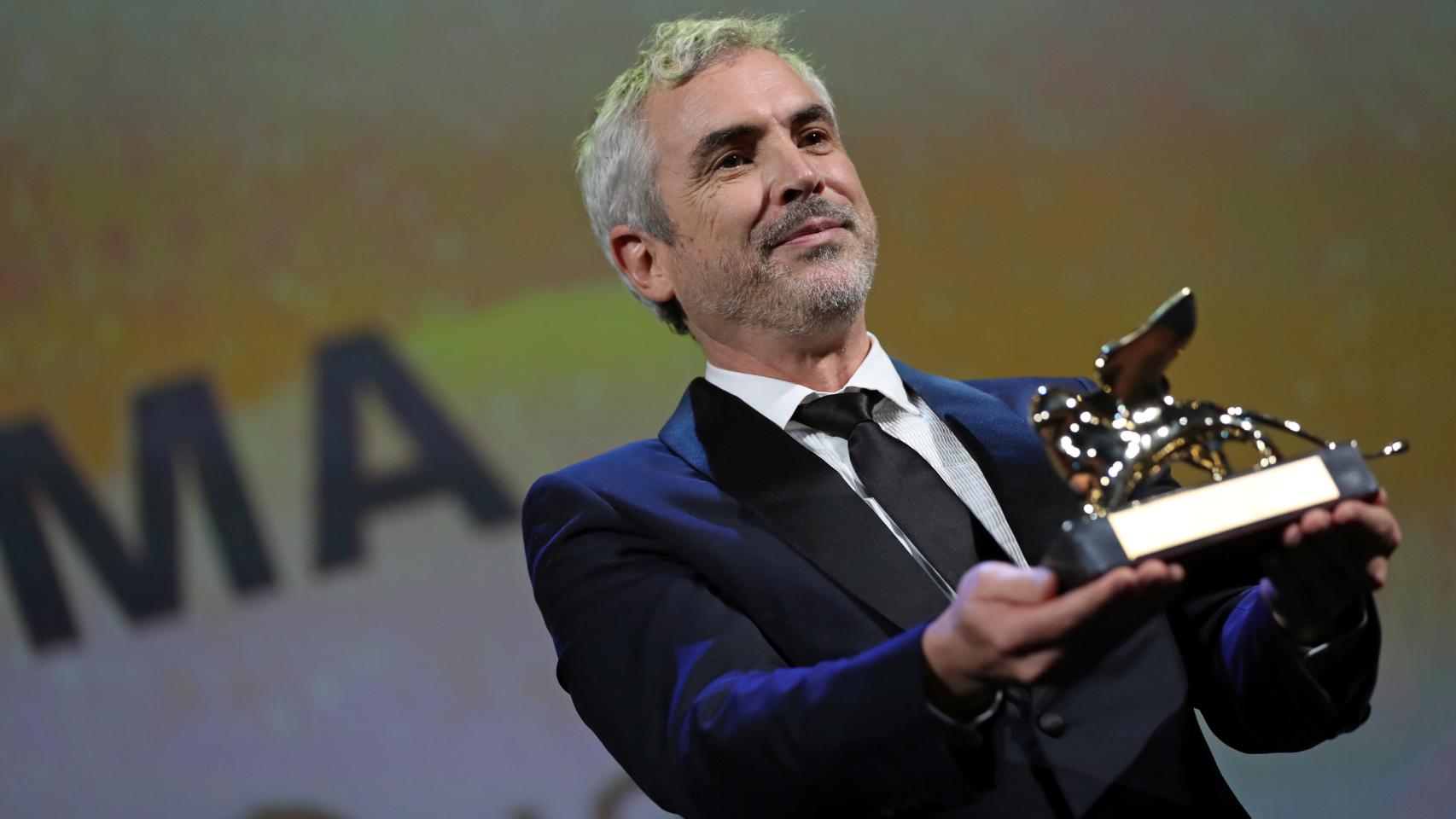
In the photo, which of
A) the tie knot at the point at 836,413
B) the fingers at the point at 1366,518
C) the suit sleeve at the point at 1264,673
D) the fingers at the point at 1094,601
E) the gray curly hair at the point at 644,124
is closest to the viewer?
the fingers at the point at 1094,601

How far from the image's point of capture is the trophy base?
0.95m

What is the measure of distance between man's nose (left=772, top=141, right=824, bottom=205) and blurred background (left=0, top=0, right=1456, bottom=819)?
1.18 meters

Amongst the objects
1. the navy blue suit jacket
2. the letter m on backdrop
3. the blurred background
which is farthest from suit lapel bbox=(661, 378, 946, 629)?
the letter m on backdrop

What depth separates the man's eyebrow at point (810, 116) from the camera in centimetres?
172

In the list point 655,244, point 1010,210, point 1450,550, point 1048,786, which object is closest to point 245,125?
point 655,244

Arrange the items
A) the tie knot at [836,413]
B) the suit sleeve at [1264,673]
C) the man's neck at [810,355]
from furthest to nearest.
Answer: the man's neck at [810,355]
the tie knot at [836,413]
the suit sleeve at [1264,673]

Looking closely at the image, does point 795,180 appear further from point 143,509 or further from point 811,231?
point 143,509

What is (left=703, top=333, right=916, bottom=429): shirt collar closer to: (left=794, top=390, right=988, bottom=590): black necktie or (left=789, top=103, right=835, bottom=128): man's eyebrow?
(left=794, top=390, right=988, bottom=590): black necktie

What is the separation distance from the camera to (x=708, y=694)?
1.23m

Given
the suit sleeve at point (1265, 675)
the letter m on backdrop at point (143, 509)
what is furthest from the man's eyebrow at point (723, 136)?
the letter m on backdrop at point (143, 509)

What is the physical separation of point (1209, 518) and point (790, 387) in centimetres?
68

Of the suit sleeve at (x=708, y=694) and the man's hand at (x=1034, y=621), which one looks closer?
the man's hand at (x=1034, y=621)

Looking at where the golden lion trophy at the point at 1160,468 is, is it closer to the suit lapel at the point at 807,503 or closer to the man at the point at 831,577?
the man at the point at 831,577

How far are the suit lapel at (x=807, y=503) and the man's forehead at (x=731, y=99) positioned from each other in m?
0.37
